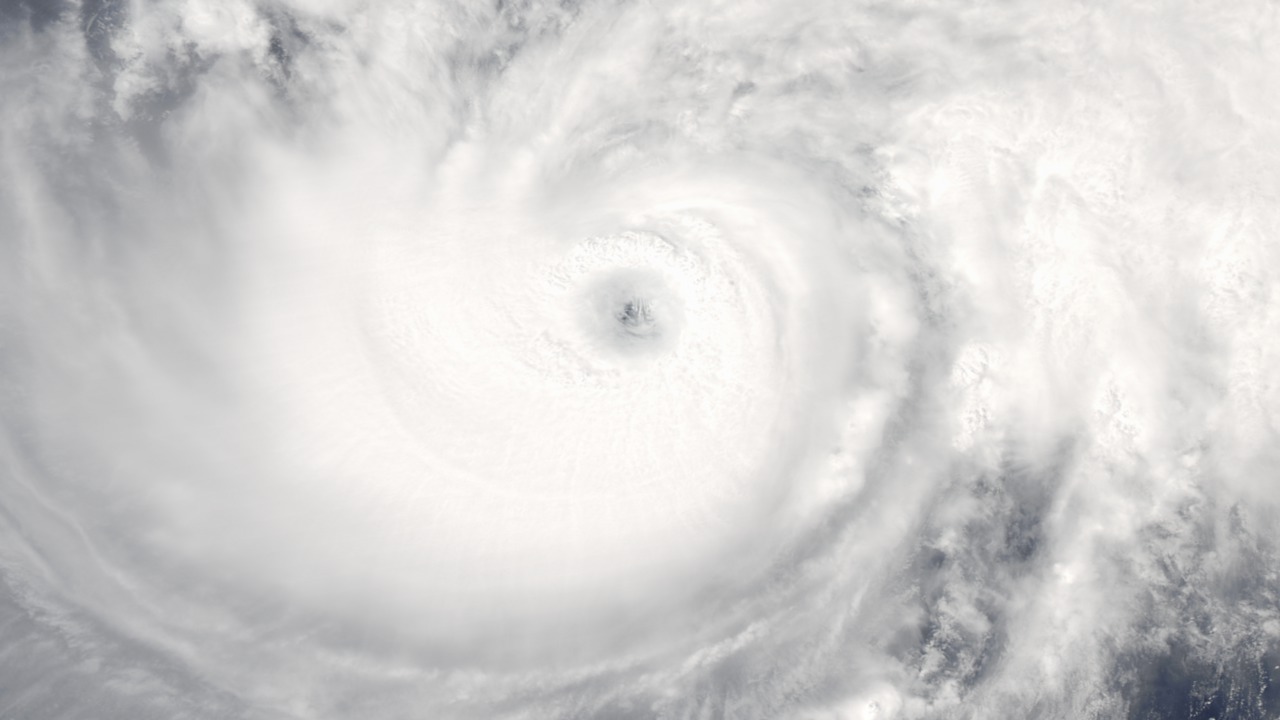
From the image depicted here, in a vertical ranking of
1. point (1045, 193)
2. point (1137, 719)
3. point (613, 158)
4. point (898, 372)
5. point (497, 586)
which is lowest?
point (1137, 719)

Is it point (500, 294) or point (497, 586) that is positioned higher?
point (500, 294)

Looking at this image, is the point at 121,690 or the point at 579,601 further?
the point at 579,601

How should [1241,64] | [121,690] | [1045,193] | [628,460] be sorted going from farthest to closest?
[628,460]
[1045,193]
[1241,64]
[121,690]

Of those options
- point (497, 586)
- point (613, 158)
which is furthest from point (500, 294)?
point (497, 586)

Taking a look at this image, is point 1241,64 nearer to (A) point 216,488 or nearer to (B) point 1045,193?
(B) point 1045,193

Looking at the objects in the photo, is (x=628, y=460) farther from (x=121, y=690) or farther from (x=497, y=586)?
(x=121, y=690)

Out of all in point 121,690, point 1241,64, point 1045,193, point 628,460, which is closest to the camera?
point 121,690

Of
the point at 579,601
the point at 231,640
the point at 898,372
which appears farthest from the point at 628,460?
the point at 231,640
